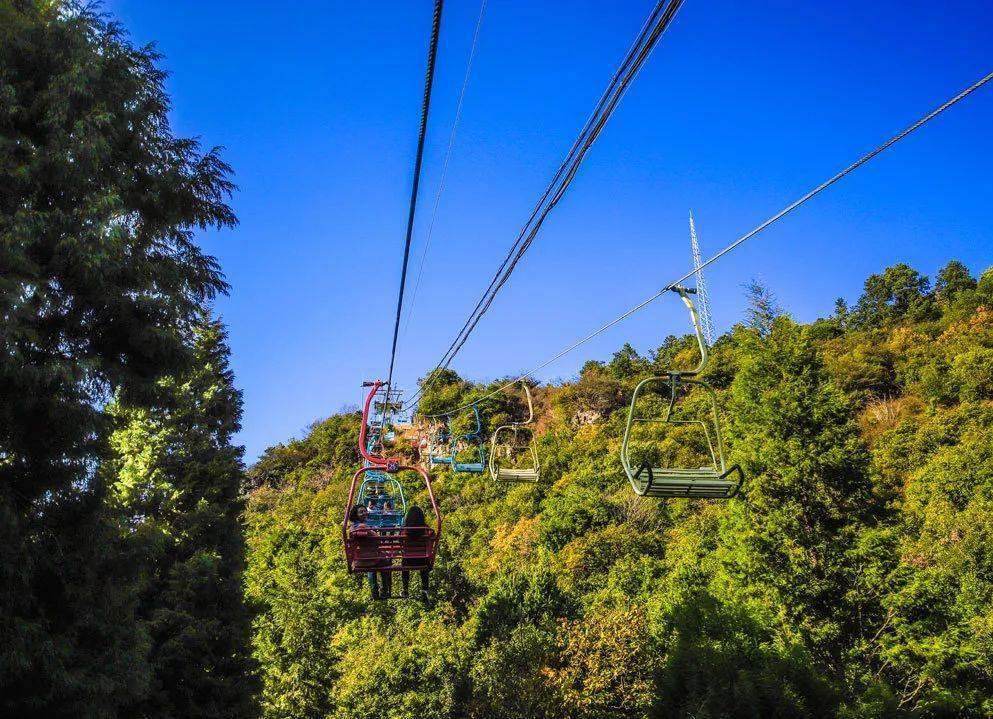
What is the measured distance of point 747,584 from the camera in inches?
679

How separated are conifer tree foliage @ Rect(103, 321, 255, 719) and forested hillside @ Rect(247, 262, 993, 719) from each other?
1.79 meters

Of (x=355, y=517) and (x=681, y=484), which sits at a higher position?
(x=355, y=517)

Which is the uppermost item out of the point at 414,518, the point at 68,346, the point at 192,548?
the point at 68,346

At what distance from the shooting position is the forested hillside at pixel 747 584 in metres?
14.7

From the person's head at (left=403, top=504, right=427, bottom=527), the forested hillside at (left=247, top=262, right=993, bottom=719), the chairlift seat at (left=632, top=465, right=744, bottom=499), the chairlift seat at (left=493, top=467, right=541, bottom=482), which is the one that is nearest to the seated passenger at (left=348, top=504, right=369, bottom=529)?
the person's head at (left=403, top=504, right=427, bottom=527)

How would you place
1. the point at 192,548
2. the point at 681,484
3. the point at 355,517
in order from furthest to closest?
the point at 192,548 → the point at 355,517 → the point at 681,484

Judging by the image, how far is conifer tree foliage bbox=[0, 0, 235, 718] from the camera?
7352 millimetres

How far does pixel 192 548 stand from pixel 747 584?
13.8 meters

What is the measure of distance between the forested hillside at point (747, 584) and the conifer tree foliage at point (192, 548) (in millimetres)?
1785

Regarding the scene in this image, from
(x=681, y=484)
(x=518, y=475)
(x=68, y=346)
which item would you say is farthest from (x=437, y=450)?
(x=681, y=484)

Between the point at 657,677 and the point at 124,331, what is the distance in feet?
42.8

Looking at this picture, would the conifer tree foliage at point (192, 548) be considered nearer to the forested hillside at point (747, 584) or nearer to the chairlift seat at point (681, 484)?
the forested hillside at point (747, 584)

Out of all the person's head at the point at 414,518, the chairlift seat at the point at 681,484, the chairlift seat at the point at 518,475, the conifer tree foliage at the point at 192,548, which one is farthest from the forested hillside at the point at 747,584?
the chairlift seat at the point at 681,484

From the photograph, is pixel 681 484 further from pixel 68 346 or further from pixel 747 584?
pixel 747 584
